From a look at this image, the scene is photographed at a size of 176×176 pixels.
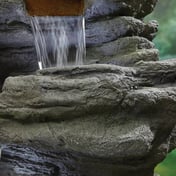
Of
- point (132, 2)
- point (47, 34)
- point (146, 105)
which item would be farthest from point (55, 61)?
point (146, 105)

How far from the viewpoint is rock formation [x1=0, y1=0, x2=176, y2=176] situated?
1.76 m

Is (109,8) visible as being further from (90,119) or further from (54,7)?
(90,119)

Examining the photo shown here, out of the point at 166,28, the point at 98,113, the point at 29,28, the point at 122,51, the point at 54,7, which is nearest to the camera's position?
the point at 98,113

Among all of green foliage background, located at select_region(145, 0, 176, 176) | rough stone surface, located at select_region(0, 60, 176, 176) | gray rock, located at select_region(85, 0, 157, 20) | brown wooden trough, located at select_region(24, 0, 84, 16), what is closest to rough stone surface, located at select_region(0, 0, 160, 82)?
gray rock, located at select_region(85, 0, 157, 20)

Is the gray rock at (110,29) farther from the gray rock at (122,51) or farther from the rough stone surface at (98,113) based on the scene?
the rough stone surface at (98,113)

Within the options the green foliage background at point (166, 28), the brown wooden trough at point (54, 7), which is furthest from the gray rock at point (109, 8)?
the green foliage background at point (166, 28)

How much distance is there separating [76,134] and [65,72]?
0.33 m

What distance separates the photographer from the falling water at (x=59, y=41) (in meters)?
2.53

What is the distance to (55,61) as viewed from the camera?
101 inches

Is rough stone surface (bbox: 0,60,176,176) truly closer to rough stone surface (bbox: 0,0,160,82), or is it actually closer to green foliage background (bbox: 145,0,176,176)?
rough stone surface (bbox: 0,0,160,82)

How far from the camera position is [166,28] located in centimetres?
384

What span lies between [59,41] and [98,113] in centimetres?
90

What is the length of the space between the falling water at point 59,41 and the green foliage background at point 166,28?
1.31 m

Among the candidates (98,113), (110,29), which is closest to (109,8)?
(110,29)
